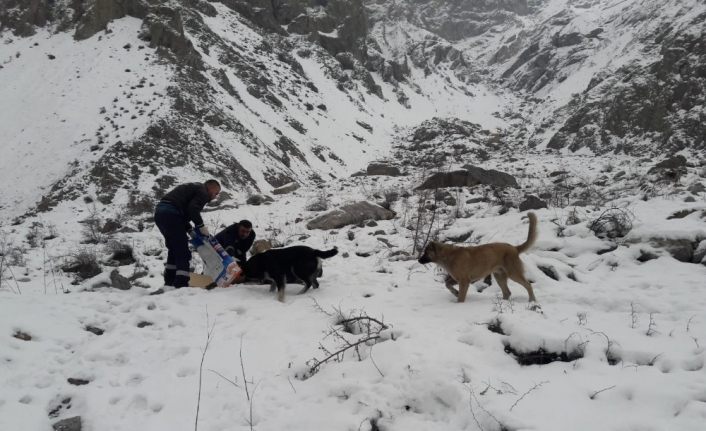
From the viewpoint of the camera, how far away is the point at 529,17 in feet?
283

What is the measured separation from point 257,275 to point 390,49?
5455cm

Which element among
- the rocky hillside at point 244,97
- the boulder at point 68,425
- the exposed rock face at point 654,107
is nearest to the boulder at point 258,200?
the rocky hillside at point 244,97

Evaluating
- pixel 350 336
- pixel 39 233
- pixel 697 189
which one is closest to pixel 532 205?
pixel 697 189

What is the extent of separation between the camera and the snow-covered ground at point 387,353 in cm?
294

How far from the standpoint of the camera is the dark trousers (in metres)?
6.24

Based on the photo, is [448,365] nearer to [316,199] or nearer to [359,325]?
[359,325]

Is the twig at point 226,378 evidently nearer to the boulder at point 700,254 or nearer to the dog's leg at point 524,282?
the dog's leg at point 524,282

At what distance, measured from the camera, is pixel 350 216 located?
1051 centimetres

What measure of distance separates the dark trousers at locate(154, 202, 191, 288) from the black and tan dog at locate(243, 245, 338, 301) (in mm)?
930

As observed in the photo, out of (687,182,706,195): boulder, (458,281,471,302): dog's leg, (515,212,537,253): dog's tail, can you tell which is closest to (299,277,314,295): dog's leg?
(458,281,471,302): dog's leg

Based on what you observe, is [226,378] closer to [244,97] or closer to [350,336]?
[350,336]

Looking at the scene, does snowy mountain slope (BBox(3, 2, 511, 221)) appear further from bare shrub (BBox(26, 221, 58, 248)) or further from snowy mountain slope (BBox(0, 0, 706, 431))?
bare shrub (BBox(26, 221, 58, 248))

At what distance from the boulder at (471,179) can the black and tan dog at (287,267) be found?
8449 millimetres

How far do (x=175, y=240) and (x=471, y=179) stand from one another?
10632 mm
